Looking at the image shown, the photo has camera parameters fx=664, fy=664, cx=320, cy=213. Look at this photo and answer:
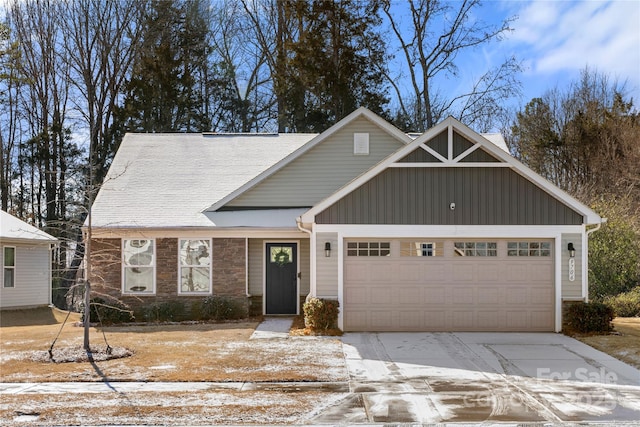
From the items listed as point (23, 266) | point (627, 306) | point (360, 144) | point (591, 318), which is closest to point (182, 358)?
point (591, 318)

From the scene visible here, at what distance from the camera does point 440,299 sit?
49.2 ft

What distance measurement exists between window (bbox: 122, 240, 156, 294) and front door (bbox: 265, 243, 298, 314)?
121 inches

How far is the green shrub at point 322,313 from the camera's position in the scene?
1457cm

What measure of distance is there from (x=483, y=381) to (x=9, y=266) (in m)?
16.8

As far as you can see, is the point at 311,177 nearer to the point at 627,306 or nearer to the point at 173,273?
the point at 173,273

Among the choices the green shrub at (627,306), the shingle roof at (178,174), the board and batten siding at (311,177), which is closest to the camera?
the shingle roof at (178,174)

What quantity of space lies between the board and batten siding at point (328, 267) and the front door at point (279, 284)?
3180mm

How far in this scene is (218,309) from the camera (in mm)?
17078

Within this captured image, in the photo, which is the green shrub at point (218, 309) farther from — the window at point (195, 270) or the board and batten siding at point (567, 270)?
the board and batten siding at point (567, 270)

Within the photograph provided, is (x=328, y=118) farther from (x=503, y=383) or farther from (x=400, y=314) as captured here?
(x=503, y=383)

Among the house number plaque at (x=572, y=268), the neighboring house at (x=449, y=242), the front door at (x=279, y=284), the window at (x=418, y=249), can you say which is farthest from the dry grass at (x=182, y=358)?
the house number plaque at (x=572, y=268)

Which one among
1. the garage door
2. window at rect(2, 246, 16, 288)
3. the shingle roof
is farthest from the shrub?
window at rect(2, 246, 16, 288)

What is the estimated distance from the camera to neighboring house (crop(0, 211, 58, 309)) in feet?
68.8

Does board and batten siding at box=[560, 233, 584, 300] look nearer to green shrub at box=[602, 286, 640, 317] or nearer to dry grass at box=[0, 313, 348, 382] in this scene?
green shrub at box=[602, 286, 640, 317]
